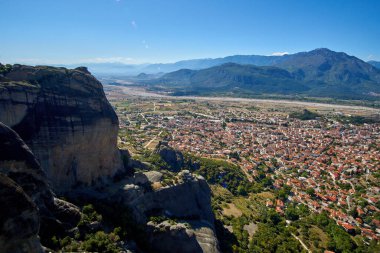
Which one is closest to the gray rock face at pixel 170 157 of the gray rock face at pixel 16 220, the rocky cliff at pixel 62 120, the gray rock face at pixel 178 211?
the gray rock face at pixel 178 211

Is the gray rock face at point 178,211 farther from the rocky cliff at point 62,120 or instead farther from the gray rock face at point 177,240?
the rocky cliff at point 62,120

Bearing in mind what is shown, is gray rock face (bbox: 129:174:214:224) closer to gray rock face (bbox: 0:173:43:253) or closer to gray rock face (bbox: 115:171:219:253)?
gray rock face (bbox: 115:171:219:253)

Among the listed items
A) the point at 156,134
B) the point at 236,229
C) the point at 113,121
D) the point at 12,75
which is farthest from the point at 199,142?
the point at 12,75

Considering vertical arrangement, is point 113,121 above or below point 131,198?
above

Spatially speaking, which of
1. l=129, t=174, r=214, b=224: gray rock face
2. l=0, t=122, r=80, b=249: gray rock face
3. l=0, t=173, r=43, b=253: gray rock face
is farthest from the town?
l=0, t=173, r=43, b=253: gray rock face

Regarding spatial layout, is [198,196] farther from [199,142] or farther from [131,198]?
[199,142]

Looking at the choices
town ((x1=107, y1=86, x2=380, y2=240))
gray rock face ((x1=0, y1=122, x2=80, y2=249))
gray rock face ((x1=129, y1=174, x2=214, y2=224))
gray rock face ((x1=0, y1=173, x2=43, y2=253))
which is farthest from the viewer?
town ((x1=107, y1=86, x2=380, y2=240))

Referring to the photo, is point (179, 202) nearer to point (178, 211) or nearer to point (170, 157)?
point (178, 211)
